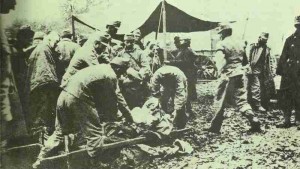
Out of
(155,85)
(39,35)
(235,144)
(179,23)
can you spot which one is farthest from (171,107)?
(39,35)

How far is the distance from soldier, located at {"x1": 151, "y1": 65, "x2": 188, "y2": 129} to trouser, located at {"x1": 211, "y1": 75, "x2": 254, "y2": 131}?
32 centimetres

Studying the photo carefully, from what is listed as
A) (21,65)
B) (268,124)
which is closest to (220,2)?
(268,124)

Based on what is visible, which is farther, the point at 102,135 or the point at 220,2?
the point at 220,2

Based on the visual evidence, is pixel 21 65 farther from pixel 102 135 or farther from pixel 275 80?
pixel 275 80

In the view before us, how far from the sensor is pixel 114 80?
142 inches

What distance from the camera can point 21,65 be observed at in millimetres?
3678

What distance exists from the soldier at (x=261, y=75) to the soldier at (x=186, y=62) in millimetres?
564

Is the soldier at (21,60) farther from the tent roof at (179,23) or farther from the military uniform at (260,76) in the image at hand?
the military uniform at (260,76)

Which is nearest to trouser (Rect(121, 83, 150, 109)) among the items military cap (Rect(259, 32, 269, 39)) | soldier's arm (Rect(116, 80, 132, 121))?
soldier's arm (Rect(116, 80, 132, 121))

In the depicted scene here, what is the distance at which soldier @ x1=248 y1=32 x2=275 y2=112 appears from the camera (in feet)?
12.8

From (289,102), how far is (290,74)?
276 millimetres

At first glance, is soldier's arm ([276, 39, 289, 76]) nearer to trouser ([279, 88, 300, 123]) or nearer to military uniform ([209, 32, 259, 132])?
trouser ([279, 88, 300, 123])

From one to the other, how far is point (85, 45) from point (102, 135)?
0.85 m

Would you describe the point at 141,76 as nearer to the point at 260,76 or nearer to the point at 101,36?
the point at 101,36
